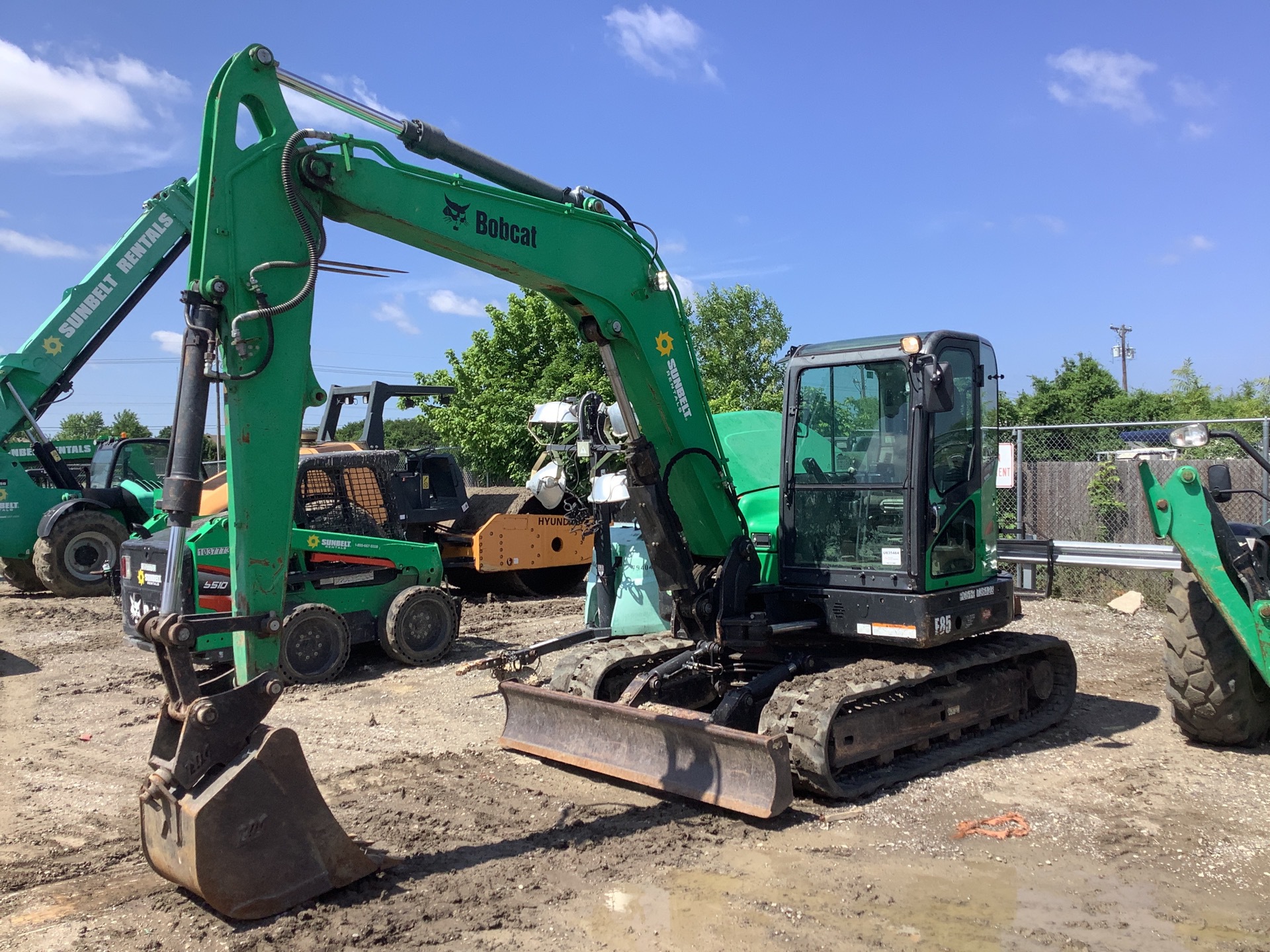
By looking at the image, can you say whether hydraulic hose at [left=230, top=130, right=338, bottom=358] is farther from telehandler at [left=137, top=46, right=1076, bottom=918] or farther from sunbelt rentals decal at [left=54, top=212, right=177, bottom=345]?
sunbelt rentals decal at [left=54, top=212, right=177, bottom=345]

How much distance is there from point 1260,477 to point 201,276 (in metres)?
11.7

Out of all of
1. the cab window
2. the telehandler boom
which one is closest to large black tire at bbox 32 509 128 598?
the telehandler boom

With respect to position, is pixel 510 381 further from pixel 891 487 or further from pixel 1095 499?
pixel 891 487

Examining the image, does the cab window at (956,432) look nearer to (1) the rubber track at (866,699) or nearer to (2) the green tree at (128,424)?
(1) the rubber track at (866,699)

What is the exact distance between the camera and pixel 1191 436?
19.9 ft

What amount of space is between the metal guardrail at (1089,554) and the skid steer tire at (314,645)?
6.60m

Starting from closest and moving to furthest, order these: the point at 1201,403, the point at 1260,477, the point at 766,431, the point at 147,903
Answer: the point at 147,903
the point at 766,431
the point at 1260,477
the point at 1201,403

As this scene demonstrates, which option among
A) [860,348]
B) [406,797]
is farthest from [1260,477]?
[406,797]

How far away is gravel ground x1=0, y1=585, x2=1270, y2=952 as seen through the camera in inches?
161

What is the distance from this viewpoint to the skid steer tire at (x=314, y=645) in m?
8.81

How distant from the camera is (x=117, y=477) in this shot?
53.5ft

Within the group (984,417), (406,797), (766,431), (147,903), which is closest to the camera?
(147,903)

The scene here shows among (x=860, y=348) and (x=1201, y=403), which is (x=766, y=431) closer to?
(x=860, y=348)

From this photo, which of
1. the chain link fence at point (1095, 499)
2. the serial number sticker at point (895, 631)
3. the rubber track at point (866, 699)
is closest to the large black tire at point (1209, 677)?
the rubber track at point (866, 699)
